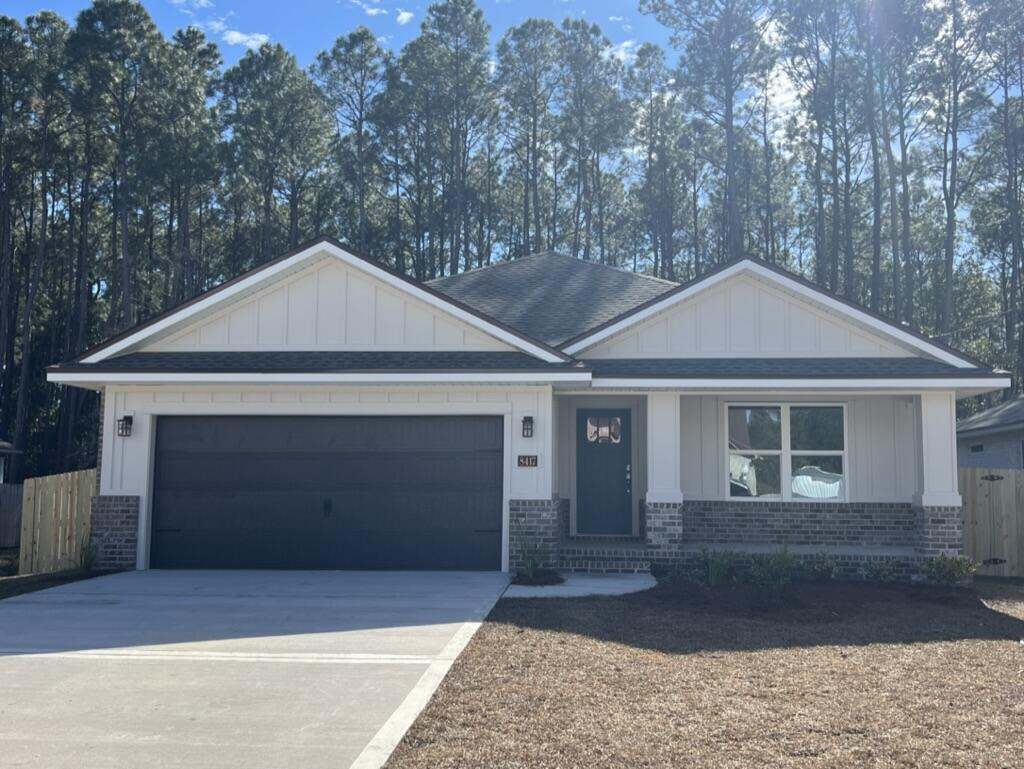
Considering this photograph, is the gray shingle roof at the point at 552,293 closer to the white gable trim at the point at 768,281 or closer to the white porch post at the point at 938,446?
the white gable trim at the point at 768,281

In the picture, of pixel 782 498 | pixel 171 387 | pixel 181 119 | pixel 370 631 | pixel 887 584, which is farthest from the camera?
pixel 181 119

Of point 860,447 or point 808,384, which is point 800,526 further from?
point 808,384

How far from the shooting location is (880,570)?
483 inches

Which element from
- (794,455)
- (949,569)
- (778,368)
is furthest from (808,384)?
(949,569)

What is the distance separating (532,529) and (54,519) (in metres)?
7.41

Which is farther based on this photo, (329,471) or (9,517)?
(9,517)

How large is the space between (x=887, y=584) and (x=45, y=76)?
26969 millimetres

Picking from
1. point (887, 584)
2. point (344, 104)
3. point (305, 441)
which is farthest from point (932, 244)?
point (305, 441)

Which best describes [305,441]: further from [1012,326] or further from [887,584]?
[1012,326]

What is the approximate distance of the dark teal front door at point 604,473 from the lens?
1446cm

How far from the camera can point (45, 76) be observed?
2727 centimetres

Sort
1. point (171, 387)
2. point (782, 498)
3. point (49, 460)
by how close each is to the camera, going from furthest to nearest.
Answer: point (49, 460), point (782, 498), point (171, 387)

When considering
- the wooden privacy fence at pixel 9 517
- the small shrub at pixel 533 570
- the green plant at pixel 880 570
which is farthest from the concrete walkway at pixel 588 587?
the wooden privacy fence at pixel 9 517

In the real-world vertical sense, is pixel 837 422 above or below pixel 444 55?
below
